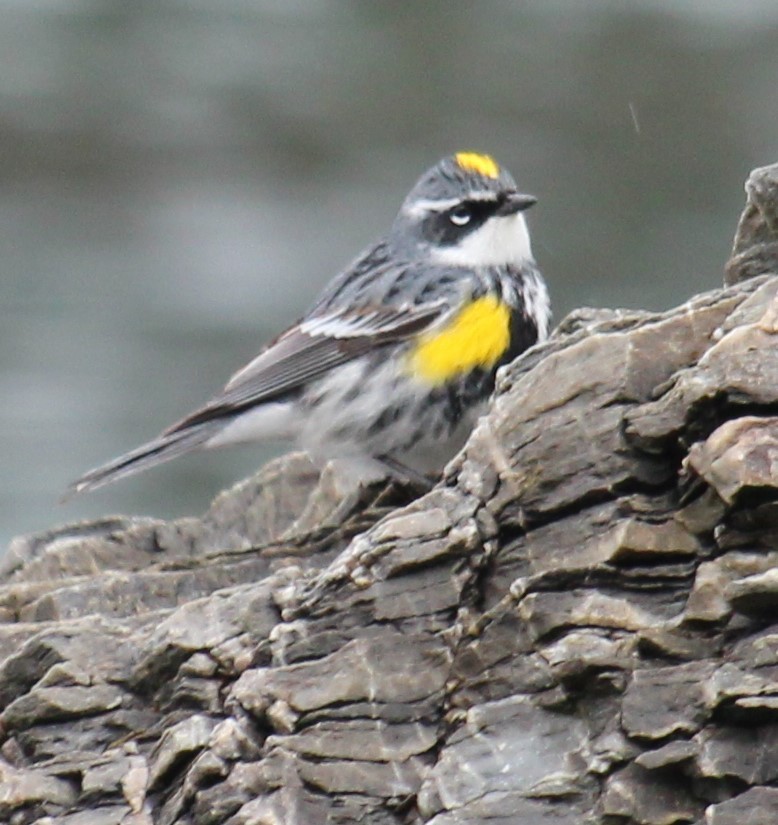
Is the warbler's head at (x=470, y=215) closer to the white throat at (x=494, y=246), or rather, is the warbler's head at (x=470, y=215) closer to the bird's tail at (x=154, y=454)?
the white throat at (x=494, y=246)

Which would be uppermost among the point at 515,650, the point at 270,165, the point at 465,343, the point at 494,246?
the point at 270,165

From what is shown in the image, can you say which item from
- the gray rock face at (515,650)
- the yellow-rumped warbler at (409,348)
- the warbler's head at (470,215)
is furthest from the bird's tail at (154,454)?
the gray rock face at (515,650)

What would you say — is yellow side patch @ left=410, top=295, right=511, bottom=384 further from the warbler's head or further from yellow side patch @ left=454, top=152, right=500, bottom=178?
yellow side patch @ left=454, top=152, right=500, bottom=178

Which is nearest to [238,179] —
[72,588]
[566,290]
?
[566,290]

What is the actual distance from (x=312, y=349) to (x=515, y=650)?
301 cm

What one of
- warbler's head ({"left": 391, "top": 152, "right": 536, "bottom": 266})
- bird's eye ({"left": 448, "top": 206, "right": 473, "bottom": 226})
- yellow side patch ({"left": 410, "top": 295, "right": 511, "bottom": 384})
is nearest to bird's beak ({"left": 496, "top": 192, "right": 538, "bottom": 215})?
warbler's head ({"left": 391, "top": 152, "right": 536, "bottom": 266})

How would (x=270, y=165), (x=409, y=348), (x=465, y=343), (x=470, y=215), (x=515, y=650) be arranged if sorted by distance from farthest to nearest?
1. (x=270, y=165)
2. (x=470, y=215)
3. (x=409, y=348)
4. (x=465, y=343)
5. (x=515, y=650)

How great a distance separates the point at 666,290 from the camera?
1101cm

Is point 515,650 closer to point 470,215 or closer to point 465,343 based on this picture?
point 465,343

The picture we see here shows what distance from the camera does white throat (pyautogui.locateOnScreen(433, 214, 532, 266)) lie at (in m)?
7.73

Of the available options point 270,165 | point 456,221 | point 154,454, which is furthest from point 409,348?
point 270,165

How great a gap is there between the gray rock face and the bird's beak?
2189 mm

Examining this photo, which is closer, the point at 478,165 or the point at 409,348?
the point at 409,348

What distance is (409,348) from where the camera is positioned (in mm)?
7492
